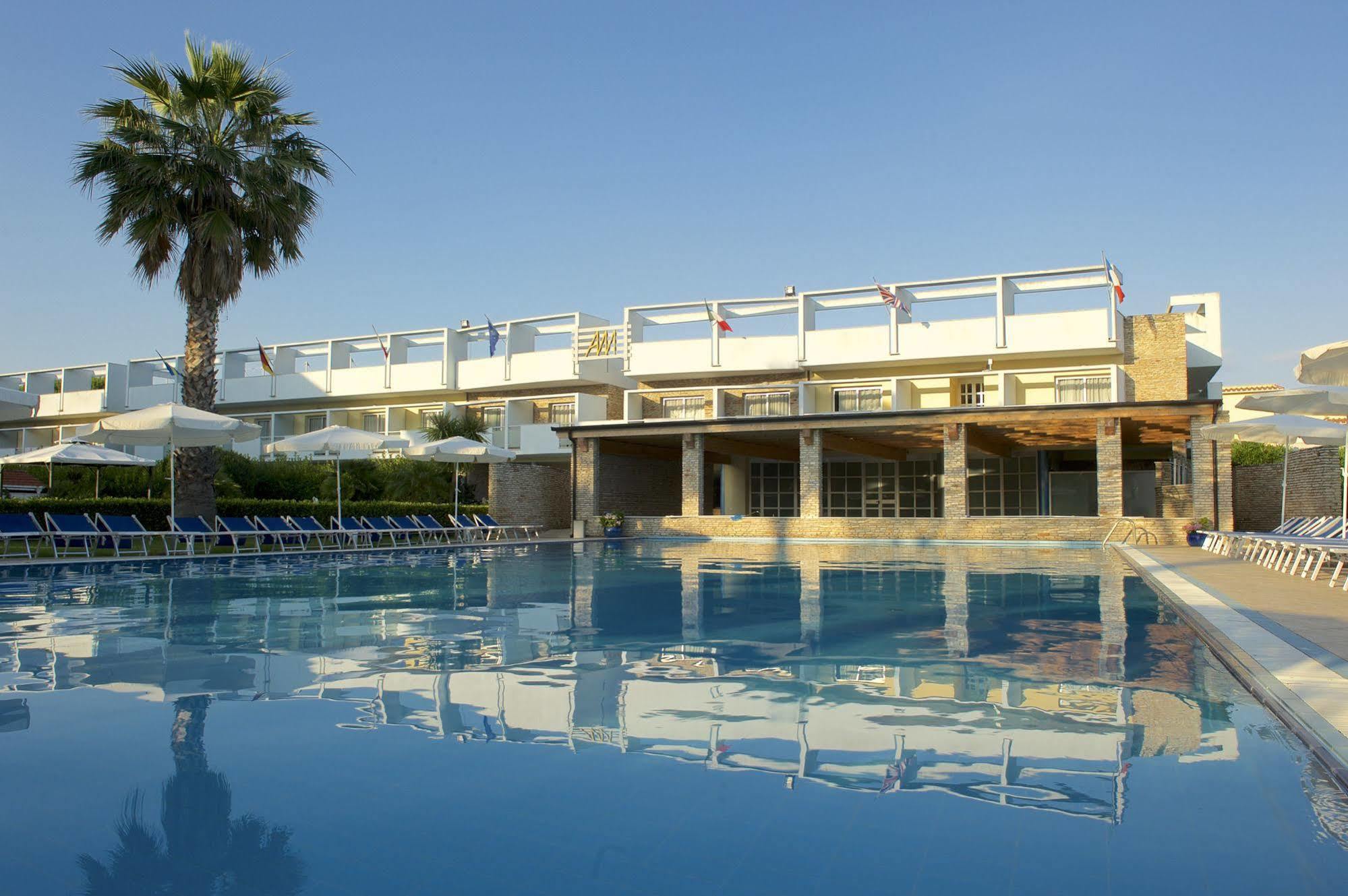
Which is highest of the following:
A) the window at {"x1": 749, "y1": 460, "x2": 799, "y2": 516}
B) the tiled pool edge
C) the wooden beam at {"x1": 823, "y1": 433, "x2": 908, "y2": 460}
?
the wooden beam at {"x1": 823, "y1": 433, "x2": 908, "y2": 460}

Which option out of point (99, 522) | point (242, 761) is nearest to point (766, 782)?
point (242, 761)

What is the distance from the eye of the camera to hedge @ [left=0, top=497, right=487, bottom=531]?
706 inches

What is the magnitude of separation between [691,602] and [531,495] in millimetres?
25148

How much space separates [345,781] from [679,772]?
4.12 ft

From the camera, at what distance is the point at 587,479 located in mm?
31516

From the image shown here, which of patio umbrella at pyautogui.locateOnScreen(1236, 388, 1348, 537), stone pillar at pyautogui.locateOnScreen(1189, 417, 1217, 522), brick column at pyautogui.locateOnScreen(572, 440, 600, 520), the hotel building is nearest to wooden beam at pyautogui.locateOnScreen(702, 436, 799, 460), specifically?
the hotel building

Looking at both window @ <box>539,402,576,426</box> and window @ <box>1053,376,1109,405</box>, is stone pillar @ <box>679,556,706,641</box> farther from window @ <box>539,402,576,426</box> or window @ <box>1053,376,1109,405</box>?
window @ <box>539,402,576,426</box>

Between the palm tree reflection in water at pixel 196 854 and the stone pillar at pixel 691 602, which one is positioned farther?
the stone pillar at pixel 691 602

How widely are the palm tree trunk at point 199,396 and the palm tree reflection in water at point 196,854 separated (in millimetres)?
17534

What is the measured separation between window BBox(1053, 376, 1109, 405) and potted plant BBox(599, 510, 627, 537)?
620 inches

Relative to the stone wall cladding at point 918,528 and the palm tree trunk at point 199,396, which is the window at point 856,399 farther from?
the palm tree trunk at point 199,396

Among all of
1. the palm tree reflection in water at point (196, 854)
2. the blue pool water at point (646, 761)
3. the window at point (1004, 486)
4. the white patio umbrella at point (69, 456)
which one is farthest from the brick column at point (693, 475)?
the palm tree reflection in water at point (196, 854)

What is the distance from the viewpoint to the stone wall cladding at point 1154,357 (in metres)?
33.8

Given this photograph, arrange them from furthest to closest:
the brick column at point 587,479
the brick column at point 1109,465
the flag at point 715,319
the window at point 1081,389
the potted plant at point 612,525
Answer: the flag at point 715,319 → the window at point 1081,389 → the brick column at point 587,479 → the potted plant at point 612,525 → the brick column at point 1109,465
